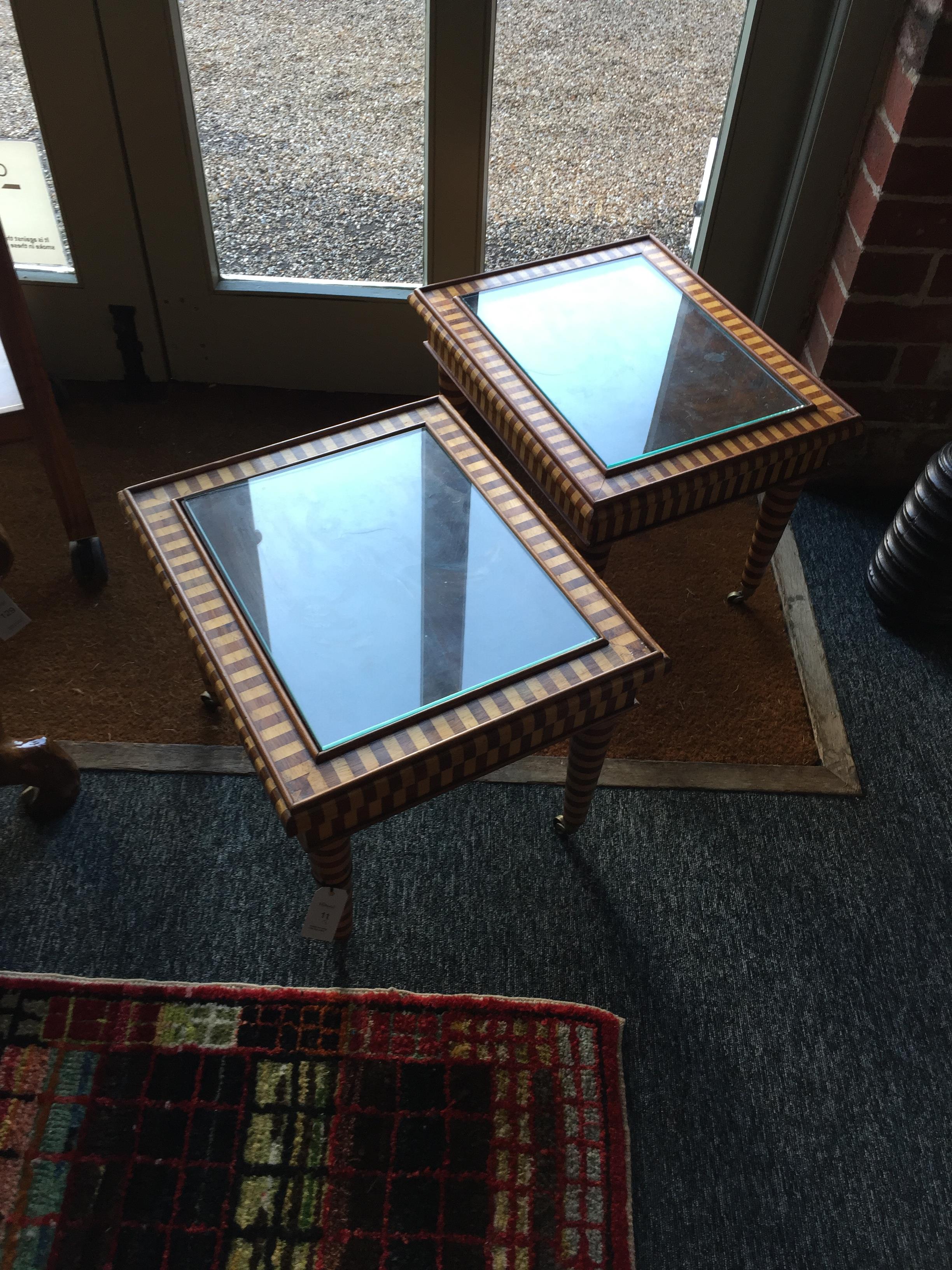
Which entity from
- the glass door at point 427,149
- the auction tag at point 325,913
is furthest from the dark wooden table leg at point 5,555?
the glass door at point 427,149

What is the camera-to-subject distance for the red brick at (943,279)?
1.63 m

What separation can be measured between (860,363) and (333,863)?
1.32 metres

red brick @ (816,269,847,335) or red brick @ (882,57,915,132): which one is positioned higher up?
red brick @ (882,57,915,132)

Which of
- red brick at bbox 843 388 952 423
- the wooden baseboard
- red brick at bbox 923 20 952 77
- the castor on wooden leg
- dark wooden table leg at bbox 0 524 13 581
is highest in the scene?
red brick at bbox 923 20 952 77

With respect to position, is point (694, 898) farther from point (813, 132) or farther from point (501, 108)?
point (501, 108)

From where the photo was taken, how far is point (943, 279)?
5.41 ft

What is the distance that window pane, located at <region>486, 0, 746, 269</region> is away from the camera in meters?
1.72

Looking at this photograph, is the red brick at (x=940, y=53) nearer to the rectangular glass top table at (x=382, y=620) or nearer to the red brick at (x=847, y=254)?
the red brick at (x=847, y=254)

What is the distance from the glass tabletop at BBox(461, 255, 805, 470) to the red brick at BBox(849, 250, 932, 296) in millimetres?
350

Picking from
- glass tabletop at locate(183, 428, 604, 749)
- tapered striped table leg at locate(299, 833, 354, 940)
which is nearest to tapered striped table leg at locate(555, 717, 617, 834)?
glass tabletop at locate(183, 428, 604, 749)

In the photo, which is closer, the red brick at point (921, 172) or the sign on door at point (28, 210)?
the red brick at point (921, 172)

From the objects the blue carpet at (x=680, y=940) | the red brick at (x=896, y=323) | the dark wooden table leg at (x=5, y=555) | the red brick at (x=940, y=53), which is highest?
the red brick at (x=940, y=53)

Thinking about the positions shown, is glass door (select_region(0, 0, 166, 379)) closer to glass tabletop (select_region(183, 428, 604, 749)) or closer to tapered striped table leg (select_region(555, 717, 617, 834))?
glass tabletop (select_region(183, 428, 604, 749))

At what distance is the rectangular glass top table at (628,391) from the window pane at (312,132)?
459 mm
